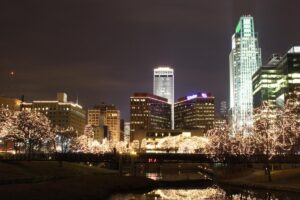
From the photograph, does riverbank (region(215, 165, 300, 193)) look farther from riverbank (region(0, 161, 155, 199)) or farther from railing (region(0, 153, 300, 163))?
riverbank (region(0, 161, 155, 199))

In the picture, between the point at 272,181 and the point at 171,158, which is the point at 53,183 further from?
the point at 171,158

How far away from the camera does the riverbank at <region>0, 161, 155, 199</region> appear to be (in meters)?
71.6

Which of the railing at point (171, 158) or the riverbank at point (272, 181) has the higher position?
the railing at point (171, 158)

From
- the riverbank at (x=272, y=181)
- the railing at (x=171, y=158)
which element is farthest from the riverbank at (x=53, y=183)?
the riverbank at (x=272, y=181)

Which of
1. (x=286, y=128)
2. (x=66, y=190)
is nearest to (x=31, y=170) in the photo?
(x=66, y=190)

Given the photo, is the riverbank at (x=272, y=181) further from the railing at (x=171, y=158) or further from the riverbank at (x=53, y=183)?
the riverbank at (x=53, y=183)

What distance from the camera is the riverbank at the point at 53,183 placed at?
71625 millimetres

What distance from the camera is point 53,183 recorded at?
3474 inches

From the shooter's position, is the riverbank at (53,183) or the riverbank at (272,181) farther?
the riverbank at (272,181)

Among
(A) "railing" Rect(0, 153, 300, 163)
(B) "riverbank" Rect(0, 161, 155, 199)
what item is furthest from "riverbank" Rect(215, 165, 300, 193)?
(B) "riverbank" Rect(0, 161, 155, 199)

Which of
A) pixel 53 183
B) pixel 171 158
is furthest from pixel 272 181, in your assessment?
pixel 53 183

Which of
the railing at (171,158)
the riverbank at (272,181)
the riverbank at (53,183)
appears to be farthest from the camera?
the railing at (171,158)

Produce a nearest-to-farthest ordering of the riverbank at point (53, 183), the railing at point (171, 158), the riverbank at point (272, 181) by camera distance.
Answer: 1. the riverbank at point (53, 183)
2. the riverbank at point (272, 181)
3. the railing at point (171, 158)

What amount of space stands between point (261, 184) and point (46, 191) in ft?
184
